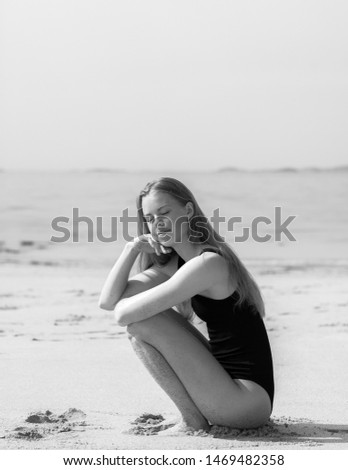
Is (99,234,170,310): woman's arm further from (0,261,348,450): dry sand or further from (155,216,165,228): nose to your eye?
(0,261,348,450): dry sand

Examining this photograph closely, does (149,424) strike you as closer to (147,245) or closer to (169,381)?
(169,381)

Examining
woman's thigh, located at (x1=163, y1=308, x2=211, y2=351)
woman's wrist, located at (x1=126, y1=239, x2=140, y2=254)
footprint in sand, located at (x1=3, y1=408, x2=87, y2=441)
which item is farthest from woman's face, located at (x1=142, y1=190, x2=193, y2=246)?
footprint in sand, located at (x1=3, y1=408, x2=87, y2=441)

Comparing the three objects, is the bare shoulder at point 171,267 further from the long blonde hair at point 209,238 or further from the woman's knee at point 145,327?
the woman's knee at point 145,327

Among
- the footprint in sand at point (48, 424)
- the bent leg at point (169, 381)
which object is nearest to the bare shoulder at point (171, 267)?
the bent leg at point (169, 381)

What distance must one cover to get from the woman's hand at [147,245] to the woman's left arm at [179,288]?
0.83 ft

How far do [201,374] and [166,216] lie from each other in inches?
24.2

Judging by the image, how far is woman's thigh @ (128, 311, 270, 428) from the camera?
10.8 feet

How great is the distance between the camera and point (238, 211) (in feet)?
61.4

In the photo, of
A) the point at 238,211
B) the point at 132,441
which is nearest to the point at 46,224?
the point at 238,211

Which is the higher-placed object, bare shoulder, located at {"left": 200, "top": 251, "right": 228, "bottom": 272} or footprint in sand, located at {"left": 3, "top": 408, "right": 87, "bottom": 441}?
bare shoulder, located at {"left": 200, "top": 251, "right": 228, "bottom": 272}

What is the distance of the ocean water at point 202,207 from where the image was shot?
1210 cm

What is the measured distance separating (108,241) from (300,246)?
9.79 ft

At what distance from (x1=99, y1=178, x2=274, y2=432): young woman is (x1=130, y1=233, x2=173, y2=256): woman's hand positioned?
24 millimetres

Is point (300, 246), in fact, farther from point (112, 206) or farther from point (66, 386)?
point (66, 386)
